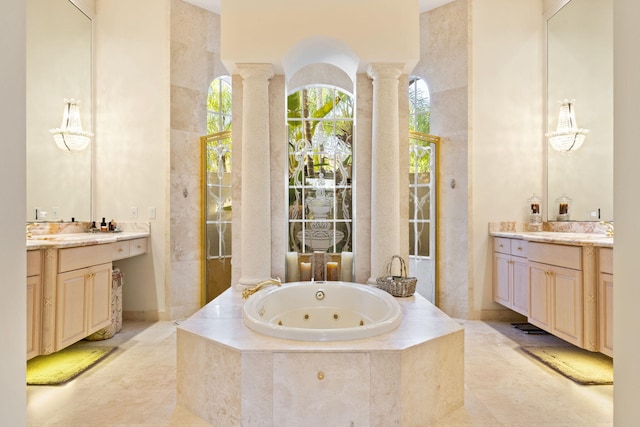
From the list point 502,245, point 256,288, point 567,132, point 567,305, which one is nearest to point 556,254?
point 567,305

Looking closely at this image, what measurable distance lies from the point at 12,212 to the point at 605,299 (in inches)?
123

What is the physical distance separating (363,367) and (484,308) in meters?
2.61

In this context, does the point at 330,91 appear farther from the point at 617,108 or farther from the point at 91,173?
the point at 617,108

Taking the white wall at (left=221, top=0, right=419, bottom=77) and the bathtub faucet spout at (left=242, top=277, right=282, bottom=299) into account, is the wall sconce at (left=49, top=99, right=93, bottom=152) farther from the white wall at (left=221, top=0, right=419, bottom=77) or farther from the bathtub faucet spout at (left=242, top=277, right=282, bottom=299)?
the bathtub faucet spout at (left=242, top=277, right=282, bottom=299)

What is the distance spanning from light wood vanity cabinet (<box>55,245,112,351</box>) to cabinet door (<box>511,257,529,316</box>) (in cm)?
362

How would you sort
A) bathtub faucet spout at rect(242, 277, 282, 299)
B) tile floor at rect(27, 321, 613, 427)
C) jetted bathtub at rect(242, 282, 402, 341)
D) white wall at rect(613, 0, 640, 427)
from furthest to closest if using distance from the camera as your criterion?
bathtub faucet spout at rect(242, 277, 282, 299), jetted bathtub at rect(242, 282, 402, 341), tile floor at rect(27, 321, 613, 427), white wall at rect(613, 0, 640, 427)

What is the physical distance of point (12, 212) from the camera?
0.70m

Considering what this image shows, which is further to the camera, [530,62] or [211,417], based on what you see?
[530,62]

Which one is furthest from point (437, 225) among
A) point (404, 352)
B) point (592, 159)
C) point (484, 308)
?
point (404, 352)

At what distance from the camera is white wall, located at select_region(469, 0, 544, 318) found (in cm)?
379

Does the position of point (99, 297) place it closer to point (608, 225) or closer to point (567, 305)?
point (567, 305)

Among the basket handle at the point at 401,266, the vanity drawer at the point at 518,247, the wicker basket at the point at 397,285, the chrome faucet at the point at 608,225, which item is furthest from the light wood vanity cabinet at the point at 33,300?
the chrome faucet at the point at 608,225

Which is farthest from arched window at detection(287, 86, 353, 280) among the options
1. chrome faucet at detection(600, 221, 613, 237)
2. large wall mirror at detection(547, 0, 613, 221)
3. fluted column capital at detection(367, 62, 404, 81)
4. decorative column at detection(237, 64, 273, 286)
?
chrome faucet at detection(600, 221, 613, 237)

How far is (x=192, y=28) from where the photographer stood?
3936mm
